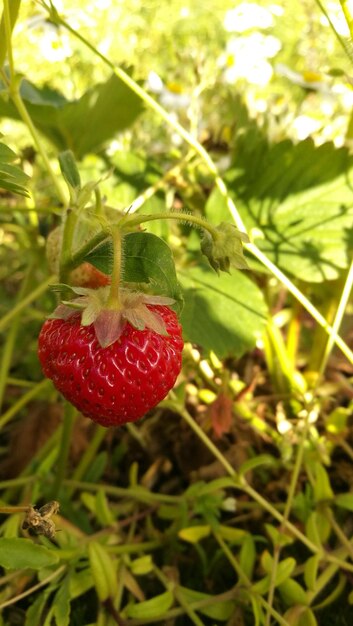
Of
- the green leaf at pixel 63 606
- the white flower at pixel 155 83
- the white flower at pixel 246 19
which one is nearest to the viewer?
the green leaf at pixel 63 606

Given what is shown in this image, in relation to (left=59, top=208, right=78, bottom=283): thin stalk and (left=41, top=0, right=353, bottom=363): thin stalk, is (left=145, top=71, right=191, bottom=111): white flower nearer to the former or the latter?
(left=41, top=0, right=353, bottom=363): thin stalk

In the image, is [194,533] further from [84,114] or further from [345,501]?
[84,114]

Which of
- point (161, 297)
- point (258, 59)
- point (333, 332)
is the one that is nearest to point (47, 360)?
point (161, 297)

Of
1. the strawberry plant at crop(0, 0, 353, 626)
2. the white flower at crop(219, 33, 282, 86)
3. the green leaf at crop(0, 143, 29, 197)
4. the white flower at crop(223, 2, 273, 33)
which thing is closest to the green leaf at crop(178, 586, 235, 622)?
the strawberry plant at crop(0, 0, 353, 626)

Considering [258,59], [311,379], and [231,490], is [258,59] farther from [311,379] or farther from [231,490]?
[231,490]

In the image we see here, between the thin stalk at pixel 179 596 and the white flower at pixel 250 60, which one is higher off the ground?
the white flower at pixel 250 60

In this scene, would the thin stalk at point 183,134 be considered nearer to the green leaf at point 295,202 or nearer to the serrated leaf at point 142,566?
the green leaf at point 295,202

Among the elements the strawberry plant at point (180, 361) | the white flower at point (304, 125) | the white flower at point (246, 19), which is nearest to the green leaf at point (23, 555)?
the strawberry plant at point (180, 361)

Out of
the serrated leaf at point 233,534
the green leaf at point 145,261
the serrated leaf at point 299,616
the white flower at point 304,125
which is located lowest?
the serrated leaf at point 299,616
